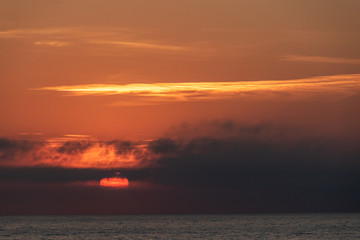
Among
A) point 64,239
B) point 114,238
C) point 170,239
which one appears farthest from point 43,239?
point 170,239

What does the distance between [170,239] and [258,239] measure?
58.8ft

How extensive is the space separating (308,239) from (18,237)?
61704mm

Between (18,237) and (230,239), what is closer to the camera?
(230,239)

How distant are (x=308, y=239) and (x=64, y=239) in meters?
51.1

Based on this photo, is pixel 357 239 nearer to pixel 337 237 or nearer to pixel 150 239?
pixel 337 237

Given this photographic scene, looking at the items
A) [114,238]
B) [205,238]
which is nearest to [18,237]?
[114,238]

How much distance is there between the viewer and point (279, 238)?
13988cm

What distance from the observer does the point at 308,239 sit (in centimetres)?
13962

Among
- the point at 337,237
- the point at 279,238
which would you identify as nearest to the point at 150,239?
the point at 279,238

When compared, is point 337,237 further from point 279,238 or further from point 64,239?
point 64,239

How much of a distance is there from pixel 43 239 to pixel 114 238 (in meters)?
15.1

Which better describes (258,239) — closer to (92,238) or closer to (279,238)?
(279,238)

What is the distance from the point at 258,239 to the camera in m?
138

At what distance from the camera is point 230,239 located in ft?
453
